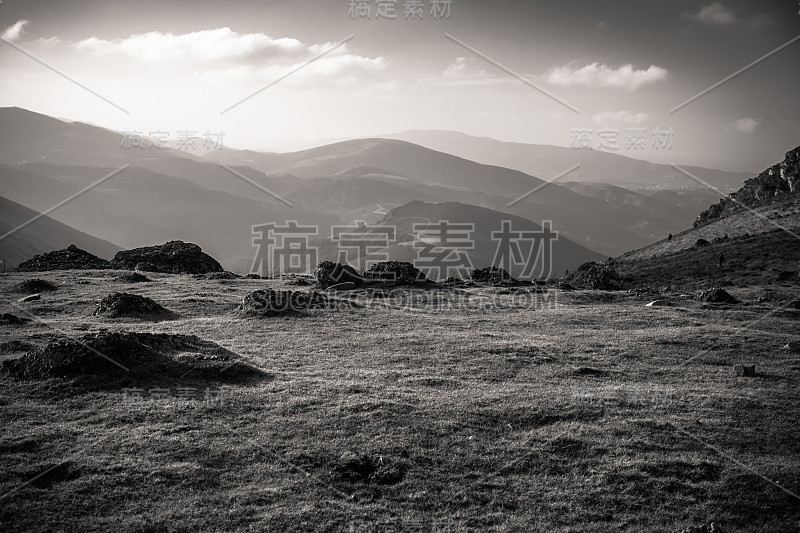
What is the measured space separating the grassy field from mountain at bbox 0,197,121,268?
452 feet

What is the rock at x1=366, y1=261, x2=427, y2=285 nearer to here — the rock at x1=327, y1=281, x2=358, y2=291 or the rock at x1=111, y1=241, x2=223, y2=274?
the rock at x1=327, y1=281, x2=358, y2=291

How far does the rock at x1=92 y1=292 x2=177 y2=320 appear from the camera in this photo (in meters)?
24.7

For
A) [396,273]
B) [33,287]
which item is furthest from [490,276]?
[33,287]

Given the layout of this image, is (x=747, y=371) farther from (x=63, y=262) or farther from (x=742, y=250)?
(x=63, y=262)

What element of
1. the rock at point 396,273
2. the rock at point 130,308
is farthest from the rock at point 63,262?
the rock at point 396,273

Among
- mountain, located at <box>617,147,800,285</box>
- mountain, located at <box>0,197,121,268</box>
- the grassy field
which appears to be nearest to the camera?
the grassy field

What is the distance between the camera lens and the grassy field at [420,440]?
34.3ft

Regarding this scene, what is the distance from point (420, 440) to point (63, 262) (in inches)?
1548

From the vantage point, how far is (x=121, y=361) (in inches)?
648

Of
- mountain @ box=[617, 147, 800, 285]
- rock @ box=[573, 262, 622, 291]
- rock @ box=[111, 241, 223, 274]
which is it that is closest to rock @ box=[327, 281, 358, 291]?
rock @ box=[111, 241, 223, 274]

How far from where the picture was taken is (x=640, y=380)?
18047 mm

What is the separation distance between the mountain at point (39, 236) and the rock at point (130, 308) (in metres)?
126

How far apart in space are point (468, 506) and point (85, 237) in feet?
609

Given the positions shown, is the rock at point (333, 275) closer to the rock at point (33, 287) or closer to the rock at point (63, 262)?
the rock at point (33, 287)
